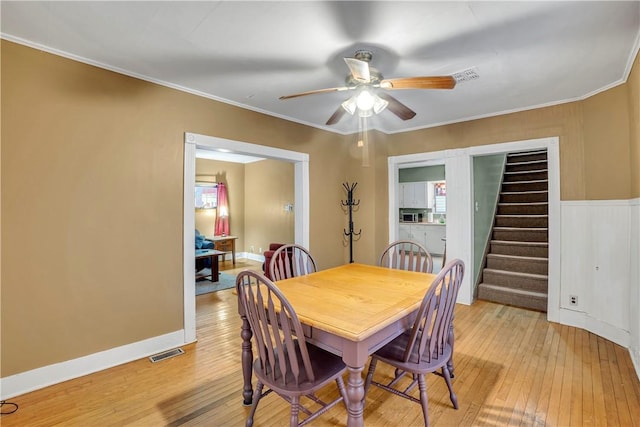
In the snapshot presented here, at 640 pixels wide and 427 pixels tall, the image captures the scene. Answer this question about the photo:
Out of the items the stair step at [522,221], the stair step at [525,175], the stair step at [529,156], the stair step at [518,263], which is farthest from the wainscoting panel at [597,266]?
the stair step at [529,156]

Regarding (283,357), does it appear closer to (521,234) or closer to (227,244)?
(521,234)

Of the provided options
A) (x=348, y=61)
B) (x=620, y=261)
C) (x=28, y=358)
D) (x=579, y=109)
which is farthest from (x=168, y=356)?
(x=579, y=109)

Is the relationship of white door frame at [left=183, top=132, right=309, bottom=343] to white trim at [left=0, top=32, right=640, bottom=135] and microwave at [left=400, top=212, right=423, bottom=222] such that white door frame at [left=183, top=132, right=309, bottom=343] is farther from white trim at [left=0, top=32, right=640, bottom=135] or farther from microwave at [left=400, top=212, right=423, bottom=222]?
microwave at [left=400, top=212, right=423, bottom=222]

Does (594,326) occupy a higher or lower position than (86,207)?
lower

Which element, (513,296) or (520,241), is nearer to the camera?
(513,296)

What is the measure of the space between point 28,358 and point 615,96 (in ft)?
17.9

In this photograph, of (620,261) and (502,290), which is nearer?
(620,261)

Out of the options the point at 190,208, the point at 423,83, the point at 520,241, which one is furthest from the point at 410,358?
the point at 520,241

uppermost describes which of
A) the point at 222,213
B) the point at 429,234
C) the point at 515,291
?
the point at 222,213

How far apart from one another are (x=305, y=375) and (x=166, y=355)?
1.76 m

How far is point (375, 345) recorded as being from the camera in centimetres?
151

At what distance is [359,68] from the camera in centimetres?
188

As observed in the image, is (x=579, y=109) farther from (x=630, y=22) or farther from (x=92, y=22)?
(x=92, y=22)

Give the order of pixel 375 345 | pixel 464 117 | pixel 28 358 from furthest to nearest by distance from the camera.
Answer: pixel 464 117
pixel 28 358
pixel 375 345
